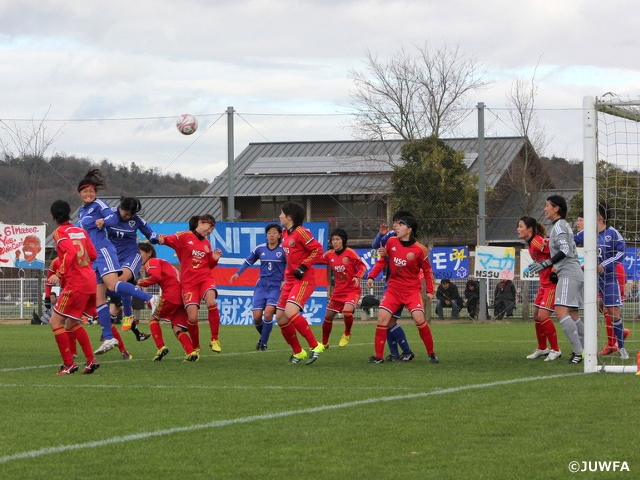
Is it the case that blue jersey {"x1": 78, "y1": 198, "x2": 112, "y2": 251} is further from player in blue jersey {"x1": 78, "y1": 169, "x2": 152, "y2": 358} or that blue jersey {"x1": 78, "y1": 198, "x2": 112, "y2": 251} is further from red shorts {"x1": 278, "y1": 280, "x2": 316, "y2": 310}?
red shorts {"x1": 278, "y1": 280, "x2": 316, "y2": 310}

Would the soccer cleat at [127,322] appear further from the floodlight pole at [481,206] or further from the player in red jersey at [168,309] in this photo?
the floodlight pole at [481,206]

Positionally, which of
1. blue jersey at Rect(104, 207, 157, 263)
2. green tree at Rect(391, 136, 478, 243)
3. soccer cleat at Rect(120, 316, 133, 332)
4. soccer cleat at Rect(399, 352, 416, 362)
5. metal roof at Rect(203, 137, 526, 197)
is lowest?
soccer cleat at Rect(399, 352, 416, 362)

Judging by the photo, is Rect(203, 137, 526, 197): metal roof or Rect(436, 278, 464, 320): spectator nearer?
Rect(436, 278, 464, 320): spectator

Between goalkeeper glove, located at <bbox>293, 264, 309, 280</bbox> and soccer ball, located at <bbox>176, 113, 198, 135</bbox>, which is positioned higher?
soccer ball, located at <bbox>176, 113, 198, 135</bbox>

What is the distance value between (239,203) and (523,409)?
3928cm

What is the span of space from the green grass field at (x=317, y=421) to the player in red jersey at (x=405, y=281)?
1.57 feet

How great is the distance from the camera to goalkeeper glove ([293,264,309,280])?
469 inches

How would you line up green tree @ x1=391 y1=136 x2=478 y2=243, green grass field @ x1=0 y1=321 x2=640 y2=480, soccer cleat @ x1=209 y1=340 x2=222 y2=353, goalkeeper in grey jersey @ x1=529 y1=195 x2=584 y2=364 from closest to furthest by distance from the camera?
green grass field @ x1=0 y1=321 x2=640 y2=480 → goalkeeper in grey jersey @ x1=529 y1=195 x2=584 y2=364 → soccer cleat @ x1=209 y1=340 x2=222 y2=353 → green tree @ x1=391 y1=136 x2=478 y2=243

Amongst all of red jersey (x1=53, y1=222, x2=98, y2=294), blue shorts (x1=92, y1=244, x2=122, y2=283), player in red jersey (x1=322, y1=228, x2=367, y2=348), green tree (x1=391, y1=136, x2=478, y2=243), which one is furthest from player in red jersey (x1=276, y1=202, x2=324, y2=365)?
green tree (x1=391, y1=136, x2=478, y2=243)

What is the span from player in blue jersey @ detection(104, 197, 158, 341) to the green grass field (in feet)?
6.43

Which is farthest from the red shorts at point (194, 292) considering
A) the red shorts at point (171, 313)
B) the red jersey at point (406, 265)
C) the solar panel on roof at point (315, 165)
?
the solar panel on roof at point (315, 165)

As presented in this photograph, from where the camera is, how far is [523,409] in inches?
293

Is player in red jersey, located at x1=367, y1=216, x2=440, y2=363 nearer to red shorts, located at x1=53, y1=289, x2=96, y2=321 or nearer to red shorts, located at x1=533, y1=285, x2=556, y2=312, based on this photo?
red shorts, located at x1=533, y1=285, x2=556, y2=312

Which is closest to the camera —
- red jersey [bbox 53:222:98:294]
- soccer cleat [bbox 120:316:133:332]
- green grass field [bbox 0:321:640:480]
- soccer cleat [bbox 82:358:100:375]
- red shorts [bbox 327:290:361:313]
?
green grass field [bbox 0:321:640:480]
